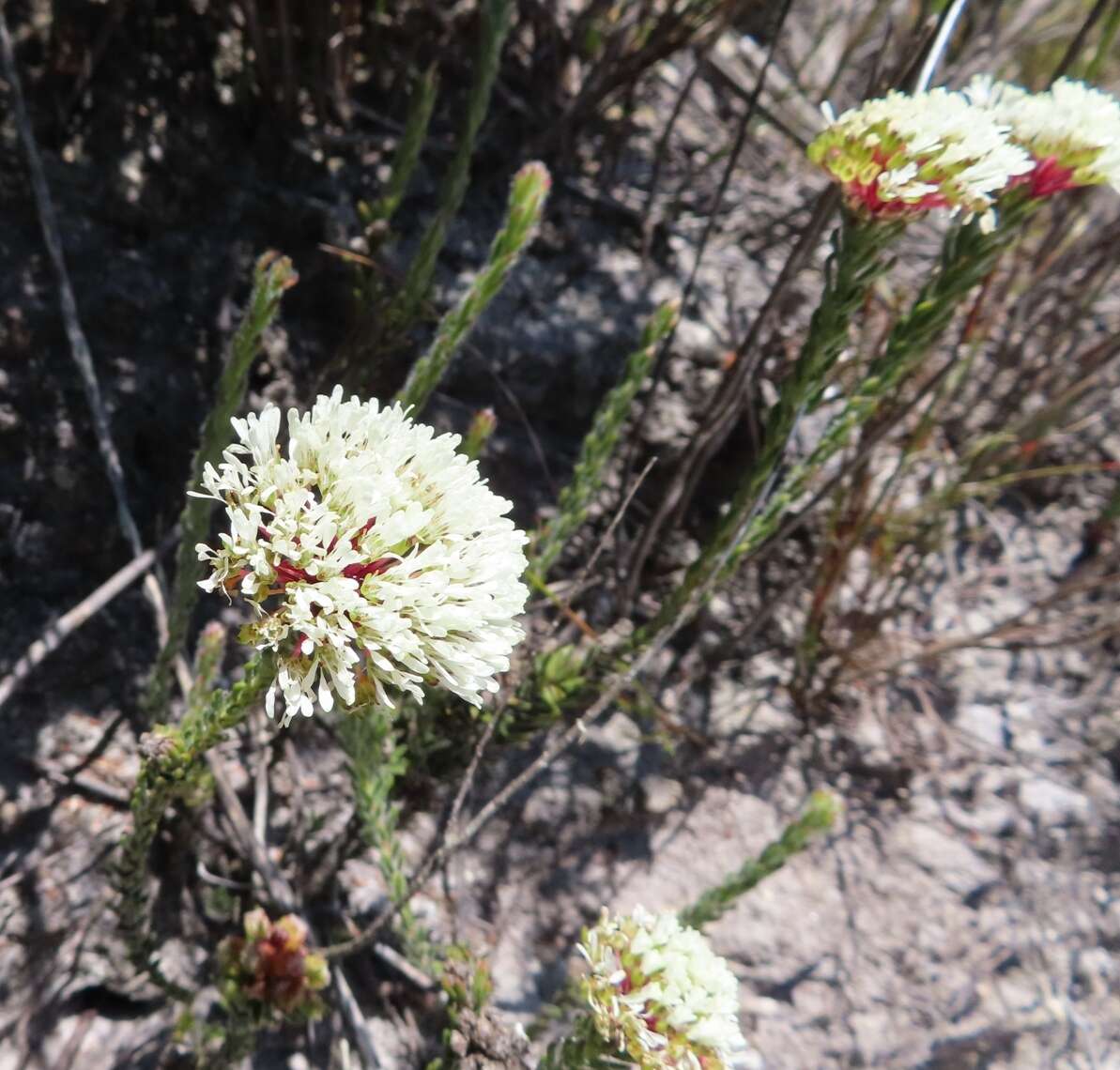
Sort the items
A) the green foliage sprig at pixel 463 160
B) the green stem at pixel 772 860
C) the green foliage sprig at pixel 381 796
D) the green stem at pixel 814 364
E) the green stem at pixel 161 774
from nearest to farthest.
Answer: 1. the green stem at pixel 161 774
2. the green stem at pixel 814 364
3. the green foliage sprig at pixel 381 796
4. the green stem at pixel 772 860
5. the green foliage sprig at pixel 463 160

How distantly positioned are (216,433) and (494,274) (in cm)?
53

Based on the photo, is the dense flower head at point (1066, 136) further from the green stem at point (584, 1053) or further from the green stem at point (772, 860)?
the green stem at point (584, 1053)

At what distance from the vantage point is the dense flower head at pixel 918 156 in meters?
→ 1.21

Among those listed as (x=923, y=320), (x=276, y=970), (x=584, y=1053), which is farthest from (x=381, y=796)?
(x=923, y=320)

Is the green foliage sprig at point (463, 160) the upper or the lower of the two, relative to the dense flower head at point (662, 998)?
upper

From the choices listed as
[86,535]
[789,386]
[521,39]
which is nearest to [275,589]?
[789,386]

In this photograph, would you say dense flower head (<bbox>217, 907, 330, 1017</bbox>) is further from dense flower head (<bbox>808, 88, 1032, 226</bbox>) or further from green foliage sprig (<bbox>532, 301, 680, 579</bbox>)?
dense flower head (<bbox>808, 88, 1032, 226</bbox>)

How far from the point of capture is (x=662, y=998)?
1.18 meters

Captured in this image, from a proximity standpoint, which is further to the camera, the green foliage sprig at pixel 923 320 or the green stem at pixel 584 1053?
the green foliage sprig at pixel 923 320

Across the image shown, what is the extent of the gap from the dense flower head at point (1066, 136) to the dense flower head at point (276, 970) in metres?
1.73

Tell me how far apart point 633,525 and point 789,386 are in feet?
2.98

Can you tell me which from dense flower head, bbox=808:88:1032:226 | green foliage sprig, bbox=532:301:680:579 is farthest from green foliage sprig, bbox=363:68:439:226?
dense flower head, bbox=808:88:1032:226

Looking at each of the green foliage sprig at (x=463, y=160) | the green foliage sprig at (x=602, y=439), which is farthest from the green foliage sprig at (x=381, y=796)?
the green foliage sprig at (x=463, y=160)

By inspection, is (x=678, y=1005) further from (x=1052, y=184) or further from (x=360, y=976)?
(x=1052, y=184)
